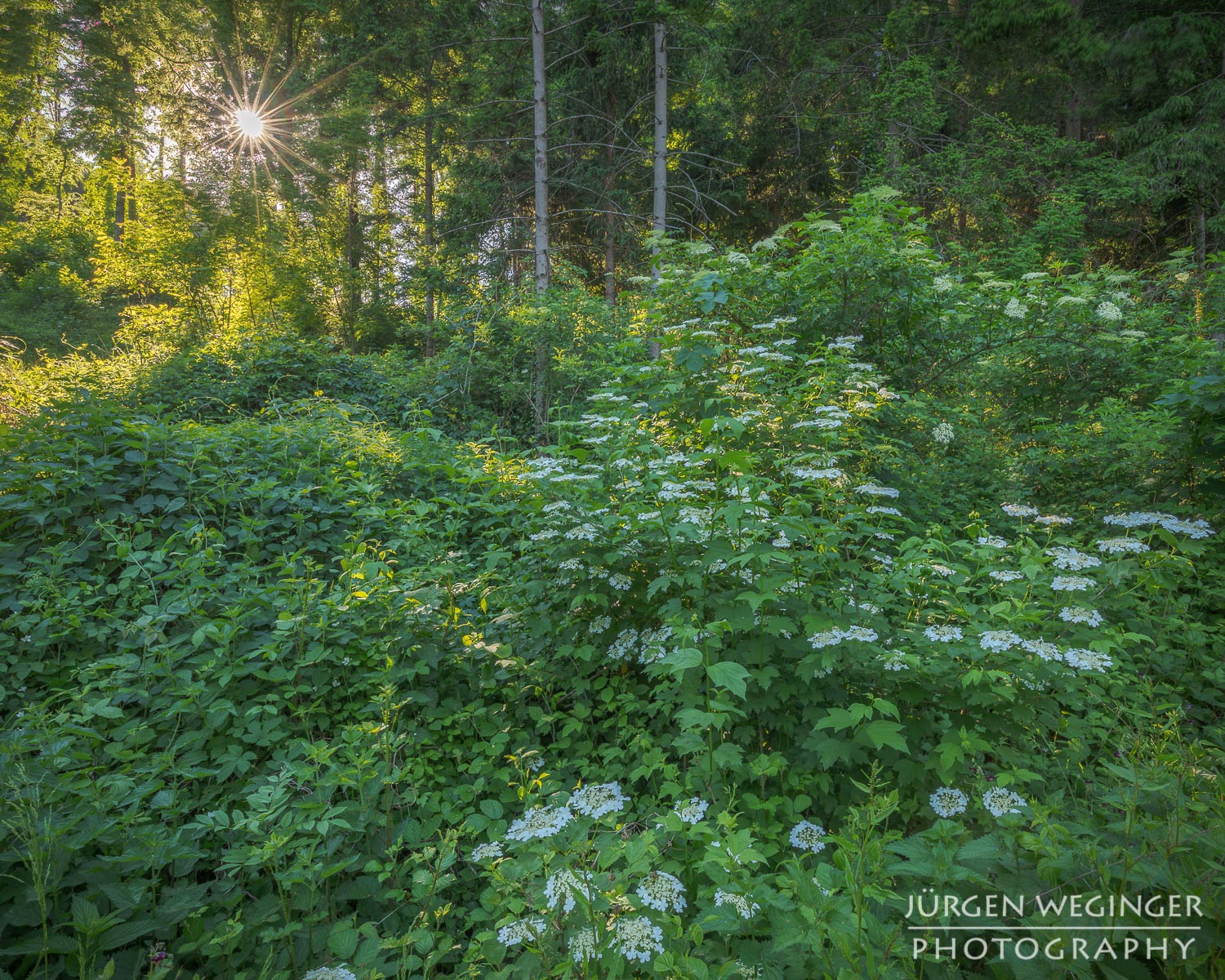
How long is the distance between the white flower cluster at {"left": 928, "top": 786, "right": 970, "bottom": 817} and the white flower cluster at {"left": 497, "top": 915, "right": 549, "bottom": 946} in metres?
1.28

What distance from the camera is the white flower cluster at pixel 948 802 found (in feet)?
6.10

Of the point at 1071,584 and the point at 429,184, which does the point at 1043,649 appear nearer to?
the point at 1071,584

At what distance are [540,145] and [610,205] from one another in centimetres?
262

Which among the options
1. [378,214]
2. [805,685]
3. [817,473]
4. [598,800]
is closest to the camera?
[598,800]

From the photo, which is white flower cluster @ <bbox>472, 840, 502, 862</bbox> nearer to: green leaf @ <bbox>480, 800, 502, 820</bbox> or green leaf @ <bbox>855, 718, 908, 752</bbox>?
green leaf @ <bbox>480, 800, 502, 820</bbox>

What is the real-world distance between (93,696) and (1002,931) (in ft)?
11.2

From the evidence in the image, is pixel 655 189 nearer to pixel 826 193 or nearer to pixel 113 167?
pixel 826 193

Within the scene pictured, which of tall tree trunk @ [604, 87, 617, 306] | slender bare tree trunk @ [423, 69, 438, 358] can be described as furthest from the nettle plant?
slender bare tree trunk @ [423, 69, 438, 358]

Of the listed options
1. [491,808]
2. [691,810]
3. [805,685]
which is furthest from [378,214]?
[691,810]

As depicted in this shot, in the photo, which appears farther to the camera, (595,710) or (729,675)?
(595,710)

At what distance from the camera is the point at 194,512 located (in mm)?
3723

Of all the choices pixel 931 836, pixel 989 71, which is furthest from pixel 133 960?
pixel 989 71

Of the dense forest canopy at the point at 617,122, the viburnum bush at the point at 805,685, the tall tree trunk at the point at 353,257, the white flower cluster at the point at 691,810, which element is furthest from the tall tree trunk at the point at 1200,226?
the tall tree trunk at the point at 353,257

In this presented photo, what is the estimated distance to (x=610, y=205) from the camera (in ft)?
39.5
